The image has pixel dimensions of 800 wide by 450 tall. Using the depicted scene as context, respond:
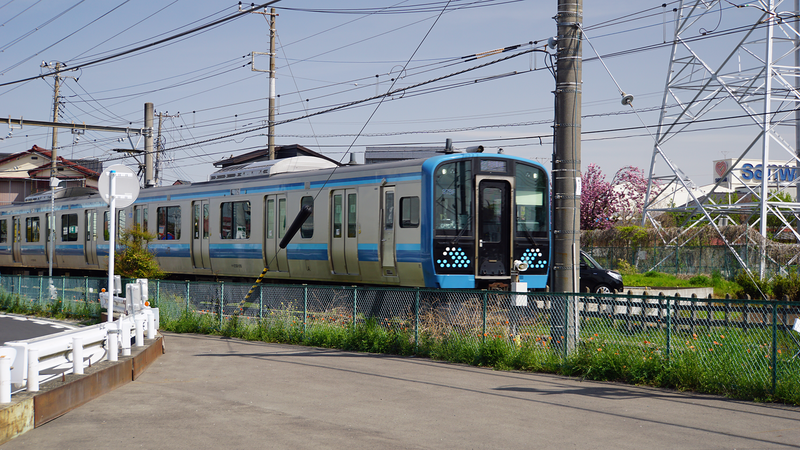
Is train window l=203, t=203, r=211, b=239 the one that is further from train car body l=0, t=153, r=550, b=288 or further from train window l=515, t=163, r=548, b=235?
train window l=515, t=163, r=548, b=235

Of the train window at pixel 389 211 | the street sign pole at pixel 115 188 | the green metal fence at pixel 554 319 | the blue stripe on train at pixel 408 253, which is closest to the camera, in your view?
the green metal fence at pixel 554 319

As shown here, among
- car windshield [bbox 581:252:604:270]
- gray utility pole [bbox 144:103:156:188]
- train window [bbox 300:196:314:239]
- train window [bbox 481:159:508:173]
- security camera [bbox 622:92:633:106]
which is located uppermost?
gray utility pole [bbox 144:103:156:188]

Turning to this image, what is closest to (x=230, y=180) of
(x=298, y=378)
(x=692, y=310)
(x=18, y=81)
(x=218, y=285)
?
(x=218, y=285)

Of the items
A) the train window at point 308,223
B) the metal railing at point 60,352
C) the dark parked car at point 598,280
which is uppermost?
the train window at point 308,223

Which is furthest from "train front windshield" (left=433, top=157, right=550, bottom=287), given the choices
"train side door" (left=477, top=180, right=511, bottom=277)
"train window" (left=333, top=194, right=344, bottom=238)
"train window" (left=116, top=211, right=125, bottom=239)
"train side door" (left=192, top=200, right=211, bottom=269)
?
"train window" (left=116, top=211, right=125, bottom=239)

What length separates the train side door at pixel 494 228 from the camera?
15.0 m

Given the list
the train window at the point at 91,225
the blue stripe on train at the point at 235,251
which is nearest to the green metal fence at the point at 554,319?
the blue stripe on train at the point at 235,251

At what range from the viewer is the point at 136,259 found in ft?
68.0

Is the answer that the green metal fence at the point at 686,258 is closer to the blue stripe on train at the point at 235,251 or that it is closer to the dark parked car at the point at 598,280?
the dark parked car at the point at 598,280

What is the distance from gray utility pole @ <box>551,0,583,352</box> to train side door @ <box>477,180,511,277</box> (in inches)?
132

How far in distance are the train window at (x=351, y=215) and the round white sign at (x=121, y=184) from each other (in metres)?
5.62

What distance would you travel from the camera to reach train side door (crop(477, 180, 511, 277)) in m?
15.0

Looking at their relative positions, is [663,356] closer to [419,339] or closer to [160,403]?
[419,339]

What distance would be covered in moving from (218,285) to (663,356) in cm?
989
